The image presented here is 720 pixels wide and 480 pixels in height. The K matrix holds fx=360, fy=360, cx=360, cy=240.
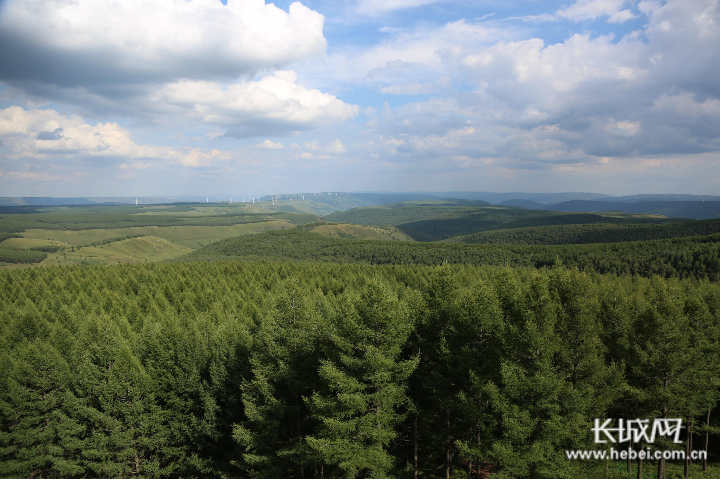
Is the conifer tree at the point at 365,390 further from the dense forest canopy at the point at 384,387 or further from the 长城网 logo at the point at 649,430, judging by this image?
the 长城网 logo at the point at 649,430

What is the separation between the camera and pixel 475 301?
2959 centimetres

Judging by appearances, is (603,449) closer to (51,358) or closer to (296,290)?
(296,290)

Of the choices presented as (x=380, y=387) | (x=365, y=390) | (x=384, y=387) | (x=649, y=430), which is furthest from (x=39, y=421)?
(x=649, y=430)

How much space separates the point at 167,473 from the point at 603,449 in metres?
41.2

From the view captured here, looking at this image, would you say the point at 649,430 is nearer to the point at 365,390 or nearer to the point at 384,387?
the point at 384,387

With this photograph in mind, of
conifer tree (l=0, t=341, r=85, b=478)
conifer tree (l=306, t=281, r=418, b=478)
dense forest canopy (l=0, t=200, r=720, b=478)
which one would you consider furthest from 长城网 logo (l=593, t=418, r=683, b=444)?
conifer tree (l=0, t=341, r=85, b=478)

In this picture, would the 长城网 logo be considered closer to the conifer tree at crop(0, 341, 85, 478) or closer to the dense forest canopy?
the dense forest canopy

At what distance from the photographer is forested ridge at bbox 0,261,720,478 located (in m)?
25.8

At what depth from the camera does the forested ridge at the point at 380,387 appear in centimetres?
2578

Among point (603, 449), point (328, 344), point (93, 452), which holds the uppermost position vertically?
point (328, 344)

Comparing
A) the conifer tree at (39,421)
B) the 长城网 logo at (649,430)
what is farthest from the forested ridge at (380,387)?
the 长城网 logo at (649,430)

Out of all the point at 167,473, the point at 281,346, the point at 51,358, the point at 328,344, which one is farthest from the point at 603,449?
the point at 51,358

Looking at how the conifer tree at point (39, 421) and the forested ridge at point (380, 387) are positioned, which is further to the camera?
the conifer tree at point (39, 421)

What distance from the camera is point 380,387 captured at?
2792 cm
